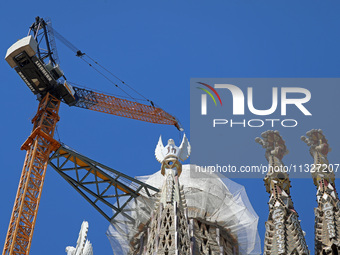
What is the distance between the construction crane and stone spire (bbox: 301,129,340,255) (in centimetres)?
1331

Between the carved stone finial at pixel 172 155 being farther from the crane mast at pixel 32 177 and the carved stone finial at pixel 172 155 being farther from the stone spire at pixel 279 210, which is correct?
the crane mast at pixel 32 177

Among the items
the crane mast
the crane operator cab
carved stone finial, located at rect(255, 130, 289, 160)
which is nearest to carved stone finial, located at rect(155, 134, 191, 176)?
carved stone finial, located at rect(255, 130, 289, 160)

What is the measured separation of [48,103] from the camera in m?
60.5

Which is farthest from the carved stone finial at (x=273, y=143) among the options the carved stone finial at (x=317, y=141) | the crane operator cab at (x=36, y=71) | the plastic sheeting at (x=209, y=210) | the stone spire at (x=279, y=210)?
the crane operator cab at (x=36, y=71)

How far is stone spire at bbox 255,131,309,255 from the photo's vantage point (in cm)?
3406

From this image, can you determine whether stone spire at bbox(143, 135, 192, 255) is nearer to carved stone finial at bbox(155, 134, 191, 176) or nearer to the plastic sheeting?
carved stone finial at bbox(155, 134, 191, 176)

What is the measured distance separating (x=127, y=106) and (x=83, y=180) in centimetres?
1250

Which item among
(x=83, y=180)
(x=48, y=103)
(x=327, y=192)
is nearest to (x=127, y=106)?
(x=48, y=103)

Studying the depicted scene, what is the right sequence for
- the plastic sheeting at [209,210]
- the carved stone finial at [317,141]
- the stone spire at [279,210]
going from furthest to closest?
1. the plastic sheeting at [209,210]
2. the carved stone finial at [317,141]
3. the stone spire at [279,210]

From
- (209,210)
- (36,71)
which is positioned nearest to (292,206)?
(209,210)

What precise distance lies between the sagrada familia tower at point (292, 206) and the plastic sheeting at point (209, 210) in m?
8.18

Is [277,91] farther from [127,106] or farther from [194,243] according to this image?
[127,106]

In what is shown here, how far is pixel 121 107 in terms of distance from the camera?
2616 inches

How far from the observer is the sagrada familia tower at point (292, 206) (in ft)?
113
